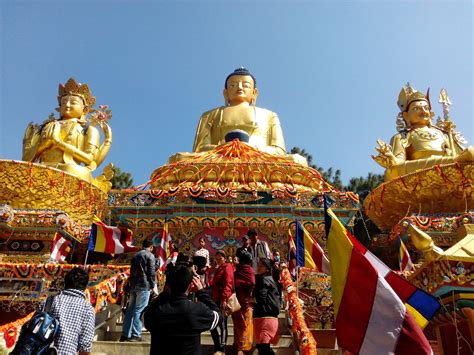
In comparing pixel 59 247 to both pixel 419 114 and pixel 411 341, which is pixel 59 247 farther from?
pixel 419 114

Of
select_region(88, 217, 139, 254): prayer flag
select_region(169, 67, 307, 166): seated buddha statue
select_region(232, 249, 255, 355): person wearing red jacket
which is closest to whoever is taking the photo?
select_region(232, 249, 255, 355): person wearing red jacket

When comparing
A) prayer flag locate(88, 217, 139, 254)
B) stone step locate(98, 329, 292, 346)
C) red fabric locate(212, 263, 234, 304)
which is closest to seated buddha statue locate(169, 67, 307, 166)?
prayer flag locate(88, 217, 139, 254)

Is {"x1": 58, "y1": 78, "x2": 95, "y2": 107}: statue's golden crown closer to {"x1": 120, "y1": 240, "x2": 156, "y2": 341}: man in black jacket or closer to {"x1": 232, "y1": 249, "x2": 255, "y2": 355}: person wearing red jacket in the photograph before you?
{"x1": 120, "y1": 240, "x2": 156, "y2": 341}: man in black jacket

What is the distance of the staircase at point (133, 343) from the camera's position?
505cm

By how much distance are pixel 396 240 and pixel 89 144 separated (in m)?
10.1

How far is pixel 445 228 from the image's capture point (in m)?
11.3

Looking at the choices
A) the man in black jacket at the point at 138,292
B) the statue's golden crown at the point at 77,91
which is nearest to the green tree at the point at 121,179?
the statue's golden crown at the point at 77,91

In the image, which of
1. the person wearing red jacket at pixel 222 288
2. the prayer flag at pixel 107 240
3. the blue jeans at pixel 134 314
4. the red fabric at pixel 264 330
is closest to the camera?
the red fabric at pixel 264 330

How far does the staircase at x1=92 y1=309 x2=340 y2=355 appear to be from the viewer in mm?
5051

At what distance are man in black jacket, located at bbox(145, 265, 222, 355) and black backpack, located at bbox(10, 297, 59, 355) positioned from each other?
579 mm

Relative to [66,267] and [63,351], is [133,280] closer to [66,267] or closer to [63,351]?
[63,351]

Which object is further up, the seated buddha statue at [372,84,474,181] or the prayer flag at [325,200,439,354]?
the seated buddha statue at [372,84,474,181]

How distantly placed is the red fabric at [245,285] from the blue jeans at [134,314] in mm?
1407

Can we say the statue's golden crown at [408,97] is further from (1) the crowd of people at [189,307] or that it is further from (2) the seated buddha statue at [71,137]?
(1) the crowd of people at [189,307]
